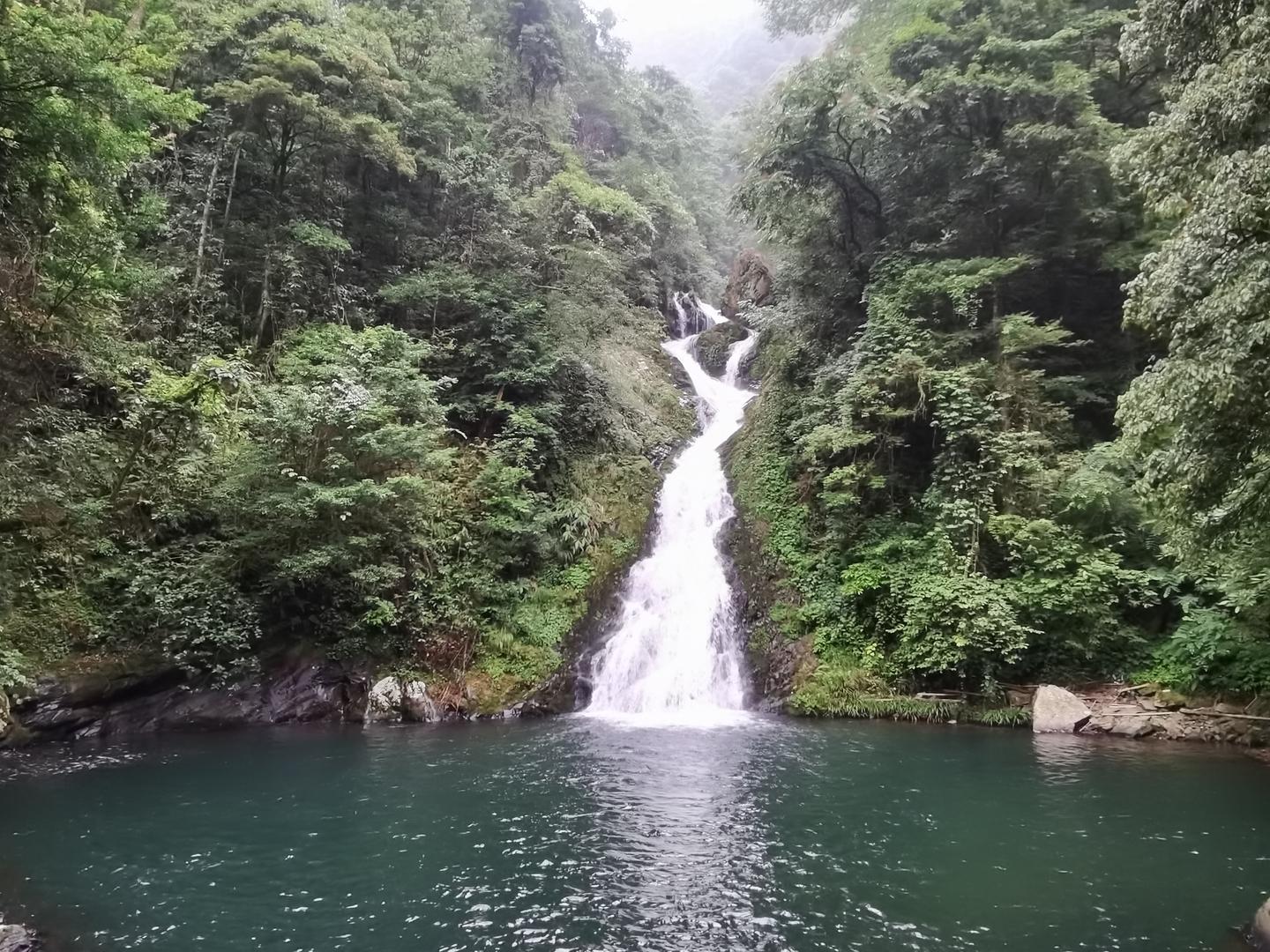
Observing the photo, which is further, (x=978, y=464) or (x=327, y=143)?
(x=327, y=143)

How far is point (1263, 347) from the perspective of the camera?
23.4 feet

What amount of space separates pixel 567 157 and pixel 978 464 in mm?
20658

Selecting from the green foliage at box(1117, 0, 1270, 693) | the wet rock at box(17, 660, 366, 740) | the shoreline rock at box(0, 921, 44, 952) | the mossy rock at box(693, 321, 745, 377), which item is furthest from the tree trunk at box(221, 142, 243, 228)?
the green foliage at box(1117, 0, 1270, 693)

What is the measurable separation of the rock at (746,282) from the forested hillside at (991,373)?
10.6 m

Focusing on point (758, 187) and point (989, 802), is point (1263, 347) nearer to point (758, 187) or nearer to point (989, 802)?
point (989, 802)

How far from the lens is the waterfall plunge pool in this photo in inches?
248

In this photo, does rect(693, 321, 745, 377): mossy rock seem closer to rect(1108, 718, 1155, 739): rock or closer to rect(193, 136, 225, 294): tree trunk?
rect(193, 136, 225, 294): tree trunk

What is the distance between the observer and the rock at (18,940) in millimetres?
5602

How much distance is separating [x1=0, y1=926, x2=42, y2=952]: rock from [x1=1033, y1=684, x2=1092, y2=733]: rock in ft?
47.4

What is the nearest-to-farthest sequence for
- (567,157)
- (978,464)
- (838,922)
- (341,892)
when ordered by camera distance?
(838,922), (341,892), (978,464), (567,157)

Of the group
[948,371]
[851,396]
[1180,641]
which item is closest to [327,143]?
[851,396]

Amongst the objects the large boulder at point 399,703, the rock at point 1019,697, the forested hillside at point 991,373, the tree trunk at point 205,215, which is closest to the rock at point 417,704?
the large boulder at point 399,703

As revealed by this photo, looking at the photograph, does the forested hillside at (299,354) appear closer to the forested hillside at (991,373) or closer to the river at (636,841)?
the river at (636,841)

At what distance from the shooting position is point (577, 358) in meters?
22.3
